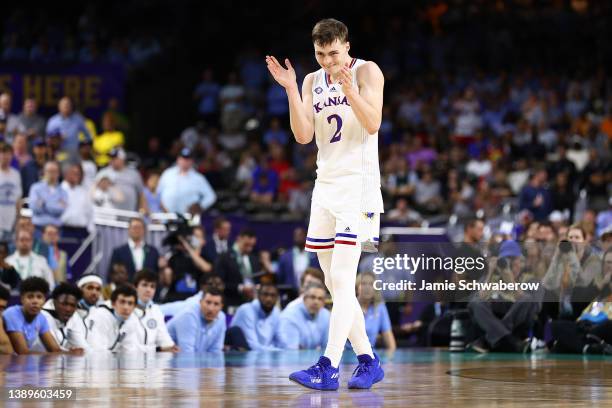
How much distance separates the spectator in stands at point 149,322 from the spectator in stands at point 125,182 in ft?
16.0

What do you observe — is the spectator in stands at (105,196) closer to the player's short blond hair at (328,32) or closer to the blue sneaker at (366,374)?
the blue sneaker at (366,374)

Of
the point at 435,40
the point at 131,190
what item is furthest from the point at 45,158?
the point at 435,40

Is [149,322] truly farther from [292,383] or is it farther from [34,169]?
[34,169]

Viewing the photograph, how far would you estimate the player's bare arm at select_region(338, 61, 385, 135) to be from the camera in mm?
8453

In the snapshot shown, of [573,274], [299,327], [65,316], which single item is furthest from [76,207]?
[573,274]

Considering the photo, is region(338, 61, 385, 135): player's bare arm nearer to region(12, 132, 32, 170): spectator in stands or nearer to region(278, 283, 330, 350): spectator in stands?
region(278, 283, 330, 350): spectator in stands

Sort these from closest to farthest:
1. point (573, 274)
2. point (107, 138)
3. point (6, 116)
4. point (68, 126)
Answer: point (573, 274) → point (6, 116) → point (68, 126) → point (107, 138)

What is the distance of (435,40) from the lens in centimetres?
2959

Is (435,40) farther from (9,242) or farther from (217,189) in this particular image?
(9,242)

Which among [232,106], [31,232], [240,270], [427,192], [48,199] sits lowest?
[240,270]

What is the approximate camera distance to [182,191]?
19.3m

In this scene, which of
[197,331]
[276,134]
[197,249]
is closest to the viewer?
[197,331]

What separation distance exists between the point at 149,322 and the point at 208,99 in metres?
14.1

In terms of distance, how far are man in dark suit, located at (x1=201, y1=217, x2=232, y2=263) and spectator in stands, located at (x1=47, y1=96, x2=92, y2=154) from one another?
3428 millimetres
